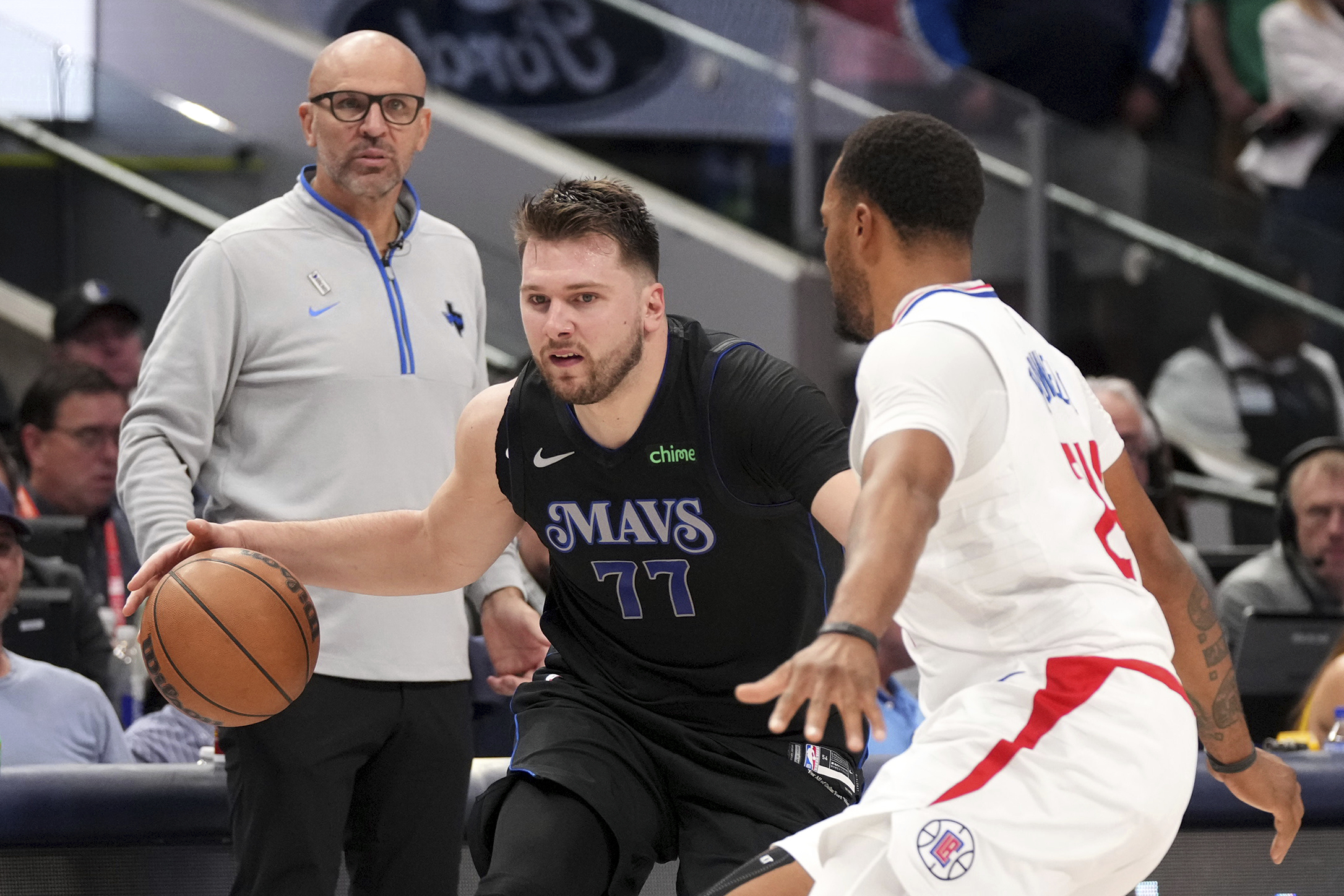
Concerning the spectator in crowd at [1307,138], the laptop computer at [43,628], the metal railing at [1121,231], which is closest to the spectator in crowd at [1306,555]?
the metal railing at [1121,231]

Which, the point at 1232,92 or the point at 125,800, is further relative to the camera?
A: the point at 1232,92

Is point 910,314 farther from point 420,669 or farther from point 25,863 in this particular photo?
point 25,863

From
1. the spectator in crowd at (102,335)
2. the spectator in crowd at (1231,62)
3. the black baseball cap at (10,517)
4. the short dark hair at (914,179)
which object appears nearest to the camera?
the short dark hair at (914,179)

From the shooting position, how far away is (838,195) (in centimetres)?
291

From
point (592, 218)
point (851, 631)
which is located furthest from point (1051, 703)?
point (592, 218)

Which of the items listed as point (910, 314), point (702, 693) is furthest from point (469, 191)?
point (910, 314)

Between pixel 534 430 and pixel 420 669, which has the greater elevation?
pixel 534 430

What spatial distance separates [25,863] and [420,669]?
1.09 meters

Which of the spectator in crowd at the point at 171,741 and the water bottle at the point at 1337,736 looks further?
the spectator in crowd at the point at 171,741

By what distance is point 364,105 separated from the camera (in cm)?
407

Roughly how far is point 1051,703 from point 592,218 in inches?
53.0

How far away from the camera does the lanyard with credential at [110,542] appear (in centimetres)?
637

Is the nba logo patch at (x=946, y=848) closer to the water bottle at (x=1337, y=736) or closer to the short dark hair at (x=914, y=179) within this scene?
the short dark hair at (x=914, y=179)

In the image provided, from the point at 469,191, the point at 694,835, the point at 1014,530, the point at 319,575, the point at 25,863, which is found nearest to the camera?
the point at 1014,530
